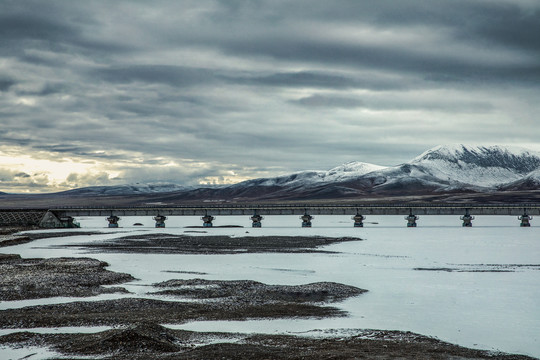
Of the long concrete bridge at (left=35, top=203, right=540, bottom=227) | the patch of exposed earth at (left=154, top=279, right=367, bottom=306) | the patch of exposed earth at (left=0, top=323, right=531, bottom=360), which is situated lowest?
the patch of exposed earth at (left=154, top=279, right=367, bottom=306)

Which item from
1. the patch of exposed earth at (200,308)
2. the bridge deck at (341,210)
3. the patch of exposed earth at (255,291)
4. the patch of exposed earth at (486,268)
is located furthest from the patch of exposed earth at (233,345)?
the bridge deck at (341,210)

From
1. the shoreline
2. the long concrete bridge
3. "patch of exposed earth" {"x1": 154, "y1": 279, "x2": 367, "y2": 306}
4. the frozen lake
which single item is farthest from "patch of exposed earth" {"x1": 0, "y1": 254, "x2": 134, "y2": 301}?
the long concrete bridge

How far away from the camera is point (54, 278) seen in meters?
43.9

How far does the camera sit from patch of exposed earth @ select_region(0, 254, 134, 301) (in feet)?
123

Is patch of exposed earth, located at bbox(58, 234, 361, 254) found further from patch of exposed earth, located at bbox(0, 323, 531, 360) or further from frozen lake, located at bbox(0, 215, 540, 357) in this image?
patch of exposed earth, located at bbox(0, 323, 531, 360)

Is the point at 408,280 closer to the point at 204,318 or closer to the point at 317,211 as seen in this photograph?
the point at 204,318

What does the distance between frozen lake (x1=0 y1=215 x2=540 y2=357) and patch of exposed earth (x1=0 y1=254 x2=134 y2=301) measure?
2.21 m

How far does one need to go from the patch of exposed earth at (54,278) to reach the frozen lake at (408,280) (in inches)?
87.2

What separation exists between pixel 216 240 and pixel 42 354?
6979 cm

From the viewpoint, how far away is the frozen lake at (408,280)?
27.9 m

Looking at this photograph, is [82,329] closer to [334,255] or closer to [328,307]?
[328,307]

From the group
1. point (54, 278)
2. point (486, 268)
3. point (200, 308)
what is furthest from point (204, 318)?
point (486, 268)

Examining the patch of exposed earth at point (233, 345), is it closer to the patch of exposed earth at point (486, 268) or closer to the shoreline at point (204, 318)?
the shoreline at point (204, 318)

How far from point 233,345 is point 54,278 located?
26175 millimetres
